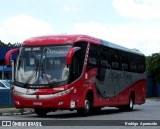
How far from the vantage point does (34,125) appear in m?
15.7

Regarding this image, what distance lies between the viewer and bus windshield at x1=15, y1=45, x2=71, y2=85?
19500mm

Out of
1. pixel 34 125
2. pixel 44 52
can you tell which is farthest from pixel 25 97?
pixel 34 125

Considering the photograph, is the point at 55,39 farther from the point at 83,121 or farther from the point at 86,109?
the point at 83,121

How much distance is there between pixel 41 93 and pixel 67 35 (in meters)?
2.97

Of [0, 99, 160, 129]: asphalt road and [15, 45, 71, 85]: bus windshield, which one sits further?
[15, 45, 71, 85]: bus windshield

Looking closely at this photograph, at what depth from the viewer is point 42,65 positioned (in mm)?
19844

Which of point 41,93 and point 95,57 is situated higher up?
point 95,57

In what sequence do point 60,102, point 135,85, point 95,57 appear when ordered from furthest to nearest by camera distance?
point 135,85, point 95,57, point 60,102

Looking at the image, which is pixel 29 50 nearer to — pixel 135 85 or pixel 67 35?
pixel 67 35

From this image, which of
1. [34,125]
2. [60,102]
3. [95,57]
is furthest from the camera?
[95,57]

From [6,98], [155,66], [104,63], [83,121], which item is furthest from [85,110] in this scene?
[155,66]

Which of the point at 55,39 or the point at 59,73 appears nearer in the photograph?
the point at 59,73

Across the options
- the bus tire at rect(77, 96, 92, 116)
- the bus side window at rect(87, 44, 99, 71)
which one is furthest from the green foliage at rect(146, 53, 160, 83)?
the bus tire at rect(77, 96, 92, 116)

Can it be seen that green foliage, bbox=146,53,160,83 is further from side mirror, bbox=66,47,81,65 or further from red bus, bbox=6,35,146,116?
side mirror, bbox=66,47,81,65
